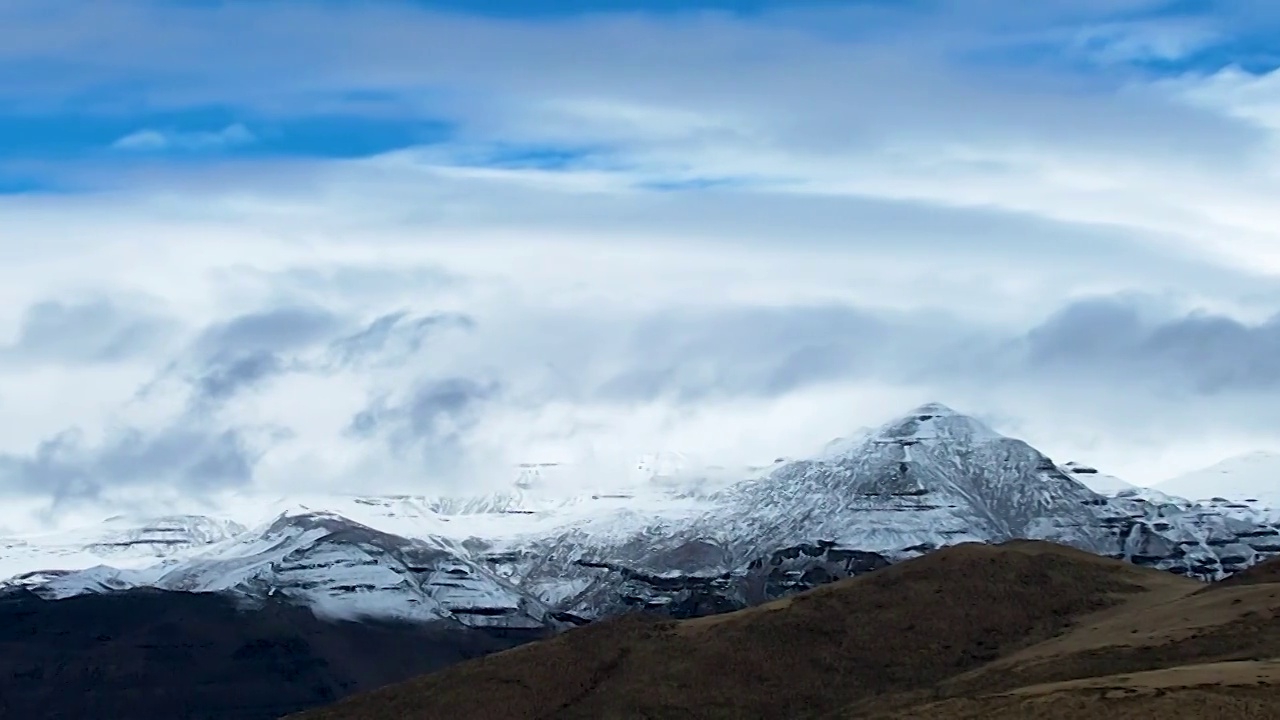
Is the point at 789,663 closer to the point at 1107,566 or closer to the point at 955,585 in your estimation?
the point at 955,585

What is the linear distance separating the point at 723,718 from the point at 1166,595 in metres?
44.9

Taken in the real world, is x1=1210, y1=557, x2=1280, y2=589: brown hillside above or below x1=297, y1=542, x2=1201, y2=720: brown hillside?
above

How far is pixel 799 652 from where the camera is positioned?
16725cm

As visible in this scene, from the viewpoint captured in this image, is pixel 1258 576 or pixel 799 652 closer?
pixel 799 652

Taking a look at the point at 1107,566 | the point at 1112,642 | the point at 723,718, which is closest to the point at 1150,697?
the point at 1112,642

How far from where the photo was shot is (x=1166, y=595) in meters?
175

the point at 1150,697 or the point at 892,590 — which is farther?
the point at 892,590

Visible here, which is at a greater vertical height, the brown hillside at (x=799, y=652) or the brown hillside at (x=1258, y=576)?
the brown hillside at (x=1258, y=576)

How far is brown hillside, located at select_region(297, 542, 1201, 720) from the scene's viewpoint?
159125 mm

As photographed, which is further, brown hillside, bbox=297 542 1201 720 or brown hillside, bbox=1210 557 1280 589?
brown hillside, bbox=1210 557 1280 589

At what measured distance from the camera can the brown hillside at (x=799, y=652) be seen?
159125 mm

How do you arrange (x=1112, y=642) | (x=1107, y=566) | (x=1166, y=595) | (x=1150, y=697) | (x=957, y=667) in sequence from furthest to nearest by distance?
(x=1107, y=566) < (x=1166, y=595) < (x=957, y=667) < (x=1112, y=642) < (x=1150, y=697)

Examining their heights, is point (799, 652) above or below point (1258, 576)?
below

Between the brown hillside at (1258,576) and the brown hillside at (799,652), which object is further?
the brown hillside at (1258,576)
